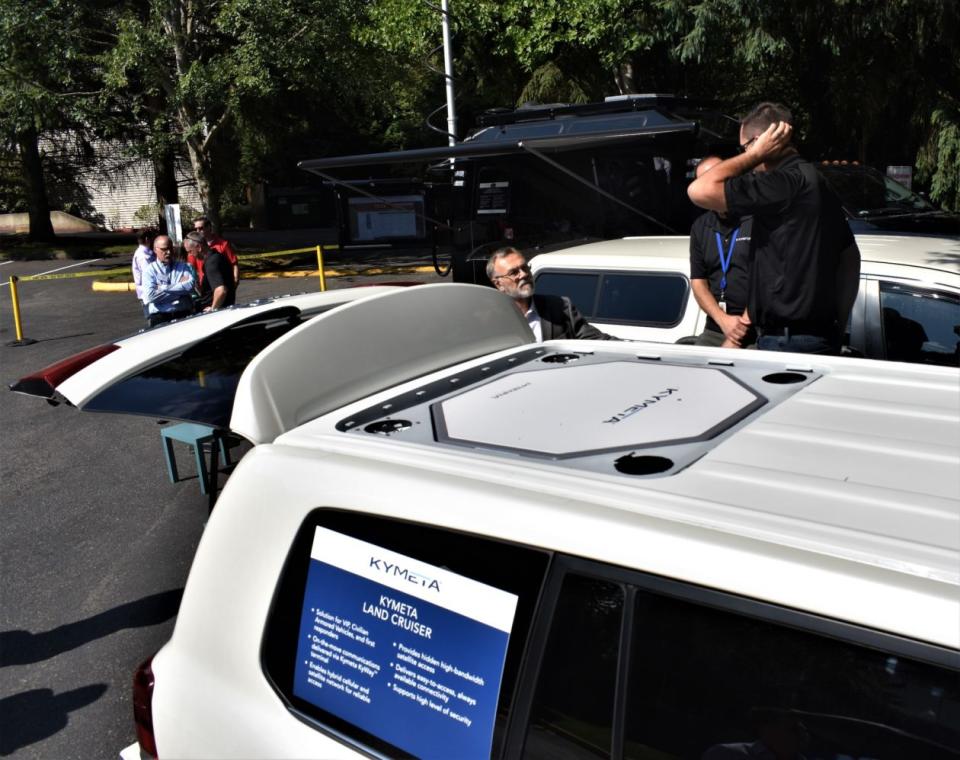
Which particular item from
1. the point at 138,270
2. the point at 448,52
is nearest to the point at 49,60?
the point at 448,52

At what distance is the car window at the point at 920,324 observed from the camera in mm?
4777

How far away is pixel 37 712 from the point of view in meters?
4.15

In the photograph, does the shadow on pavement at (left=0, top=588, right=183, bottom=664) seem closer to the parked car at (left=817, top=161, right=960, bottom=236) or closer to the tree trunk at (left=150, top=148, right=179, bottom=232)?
the parked car at (left=817, top=161, right=960, bottom=236)

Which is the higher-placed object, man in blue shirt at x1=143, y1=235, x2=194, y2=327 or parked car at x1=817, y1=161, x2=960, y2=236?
parked car at x1=817, y1=161, x2=960, y2=236

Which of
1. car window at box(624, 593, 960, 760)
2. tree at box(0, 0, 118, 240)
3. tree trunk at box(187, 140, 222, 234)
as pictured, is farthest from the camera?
tree trunk at box(187, 140, 222, 234)

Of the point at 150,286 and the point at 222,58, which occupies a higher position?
the point at 222,58

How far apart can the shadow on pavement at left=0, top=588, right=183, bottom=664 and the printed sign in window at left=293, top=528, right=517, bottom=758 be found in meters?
3.32

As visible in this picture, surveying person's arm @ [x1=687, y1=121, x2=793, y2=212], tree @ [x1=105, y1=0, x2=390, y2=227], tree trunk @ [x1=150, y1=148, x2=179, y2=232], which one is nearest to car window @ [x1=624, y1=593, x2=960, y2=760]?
person's arm @ [x1=687, y1=121, x2=793, y2=212]

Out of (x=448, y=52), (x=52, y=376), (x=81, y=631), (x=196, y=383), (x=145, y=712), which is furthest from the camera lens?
(x=448, y=52)

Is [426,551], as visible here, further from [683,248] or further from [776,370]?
[683,248]

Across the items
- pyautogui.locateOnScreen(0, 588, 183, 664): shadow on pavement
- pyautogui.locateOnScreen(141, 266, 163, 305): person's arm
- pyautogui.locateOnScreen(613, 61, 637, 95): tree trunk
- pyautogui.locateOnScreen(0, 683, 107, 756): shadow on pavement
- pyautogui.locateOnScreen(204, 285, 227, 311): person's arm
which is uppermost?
pyautogui.locateOnScreen(613, 61, 637, 95): tree trunk

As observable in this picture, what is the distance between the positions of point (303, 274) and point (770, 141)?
18.2 m

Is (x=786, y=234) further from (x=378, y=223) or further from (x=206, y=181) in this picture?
(x=206, y=181)

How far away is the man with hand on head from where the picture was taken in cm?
963
